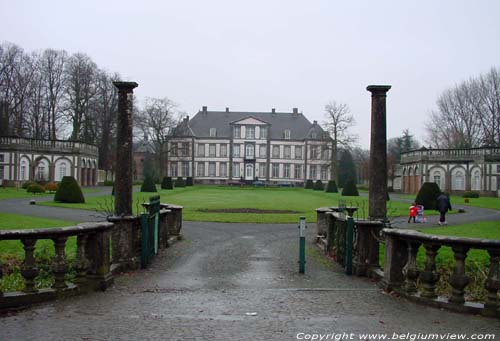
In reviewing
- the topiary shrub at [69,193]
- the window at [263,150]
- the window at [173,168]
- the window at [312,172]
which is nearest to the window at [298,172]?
the window at [312,172]

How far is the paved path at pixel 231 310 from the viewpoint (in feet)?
16.3

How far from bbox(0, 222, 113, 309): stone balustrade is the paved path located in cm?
18

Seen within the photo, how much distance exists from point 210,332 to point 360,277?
179 inches

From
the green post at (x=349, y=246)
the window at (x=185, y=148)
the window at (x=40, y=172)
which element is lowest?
the green post at (x=349, y=246)

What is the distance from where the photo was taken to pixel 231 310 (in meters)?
5.98

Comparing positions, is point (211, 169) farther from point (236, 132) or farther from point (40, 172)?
point (40, 172)

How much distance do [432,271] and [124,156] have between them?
230 inches

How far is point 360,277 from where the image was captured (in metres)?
8.88

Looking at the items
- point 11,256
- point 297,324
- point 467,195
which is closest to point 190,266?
point 11,256

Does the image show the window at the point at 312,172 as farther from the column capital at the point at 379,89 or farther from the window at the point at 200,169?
the column capital at the point at 379,89

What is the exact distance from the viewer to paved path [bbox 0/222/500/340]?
496 centimetres

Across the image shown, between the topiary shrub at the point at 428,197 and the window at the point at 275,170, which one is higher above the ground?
the window at the point at 275,170

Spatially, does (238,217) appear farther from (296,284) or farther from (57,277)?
(57,277)

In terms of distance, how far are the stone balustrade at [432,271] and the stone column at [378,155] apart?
2.78 meters
